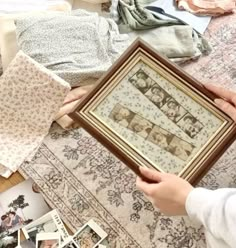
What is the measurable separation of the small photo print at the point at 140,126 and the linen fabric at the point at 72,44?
333 millimetres

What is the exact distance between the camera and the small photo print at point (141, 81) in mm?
1192

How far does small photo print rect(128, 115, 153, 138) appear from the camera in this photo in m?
1.16

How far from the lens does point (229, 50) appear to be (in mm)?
1601

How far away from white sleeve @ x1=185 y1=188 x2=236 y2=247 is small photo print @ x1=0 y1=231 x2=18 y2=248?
1.72ft

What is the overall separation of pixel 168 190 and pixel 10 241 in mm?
499

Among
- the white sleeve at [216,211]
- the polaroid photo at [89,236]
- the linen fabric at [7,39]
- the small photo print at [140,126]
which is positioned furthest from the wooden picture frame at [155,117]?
the linen fabric at [7,39]

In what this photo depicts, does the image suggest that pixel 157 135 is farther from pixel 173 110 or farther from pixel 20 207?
pixel 20 207

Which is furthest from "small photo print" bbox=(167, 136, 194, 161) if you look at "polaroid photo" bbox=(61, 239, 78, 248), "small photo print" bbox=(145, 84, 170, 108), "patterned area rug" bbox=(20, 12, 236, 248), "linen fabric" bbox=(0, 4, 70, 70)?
"linen fabric" bbox=(0, 4, 70, 70)

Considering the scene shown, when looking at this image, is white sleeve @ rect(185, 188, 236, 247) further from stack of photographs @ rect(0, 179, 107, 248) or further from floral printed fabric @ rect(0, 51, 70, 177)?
floral printed fabric @ rect(0, 51, 70, 177)

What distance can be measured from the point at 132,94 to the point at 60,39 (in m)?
0.42

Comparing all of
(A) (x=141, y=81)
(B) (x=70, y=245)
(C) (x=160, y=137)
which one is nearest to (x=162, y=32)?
(A) (x=141, y=81)

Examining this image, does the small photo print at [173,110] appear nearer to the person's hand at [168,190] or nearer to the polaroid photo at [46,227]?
the person's hand at [168,190]

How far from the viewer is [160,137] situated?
1.16 metres

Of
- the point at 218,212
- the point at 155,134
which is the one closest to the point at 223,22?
the point at 155,134
